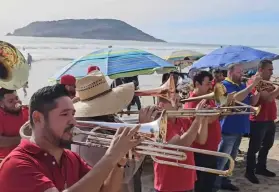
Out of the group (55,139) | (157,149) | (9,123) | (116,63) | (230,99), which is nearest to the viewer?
(55,139)

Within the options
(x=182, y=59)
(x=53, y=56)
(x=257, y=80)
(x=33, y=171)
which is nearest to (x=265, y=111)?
(x=257, y=80)

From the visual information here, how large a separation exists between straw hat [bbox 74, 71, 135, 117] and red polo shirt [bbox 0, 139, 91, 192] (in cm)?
75

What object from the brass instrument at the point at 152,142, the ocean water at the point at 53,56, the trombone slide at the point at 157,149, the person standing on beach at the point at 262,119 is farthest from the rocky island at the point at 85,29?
the trombone slide at the point at 157,149

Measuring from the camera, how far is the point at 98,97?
2.99 m

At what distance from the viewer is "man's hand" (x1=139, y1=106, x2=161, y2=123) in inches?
113

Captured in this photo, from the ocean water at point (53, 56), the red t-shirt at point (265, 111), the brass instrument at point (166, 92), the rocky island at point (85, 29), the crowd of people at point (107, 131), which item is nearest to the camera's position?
the crowd of people at point (107, 131)

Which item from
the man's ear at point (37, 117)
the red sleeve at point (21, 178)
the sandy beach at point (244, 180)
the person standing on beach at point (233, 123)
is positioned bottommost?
the sandy beach at point (244, 180)

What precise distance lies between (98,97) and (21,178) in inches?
49.3

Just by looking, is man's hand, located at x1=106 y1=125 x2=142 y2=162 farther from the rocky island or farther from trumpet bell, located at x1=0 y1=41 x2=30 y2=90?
the rocky island

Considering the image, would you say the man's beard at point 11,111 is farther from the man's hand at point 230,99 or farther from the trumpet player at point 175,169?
the man's hand at point 230,99

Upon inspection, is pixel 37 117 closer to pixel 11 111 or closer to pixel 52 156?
pixel 52 156

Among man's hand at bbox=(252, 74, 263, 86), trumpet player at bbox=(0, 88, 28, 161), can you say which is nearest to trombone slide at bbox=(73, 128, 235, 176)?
trumpet player at bbox=(0, 88, 28, 161)

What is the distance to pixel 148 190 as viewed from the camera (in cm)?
557

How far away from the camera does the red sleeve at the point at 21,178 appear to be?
5.89 feet
